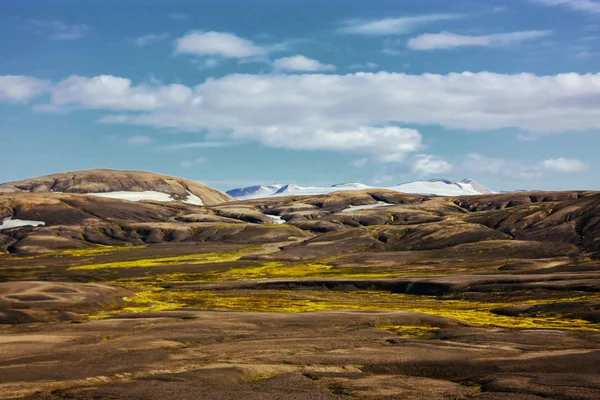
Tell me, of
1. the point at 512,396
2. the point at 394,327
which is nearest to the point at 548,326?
the point at 394,327

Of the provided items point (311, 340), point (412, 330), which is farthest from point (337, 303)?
point (311, 340)

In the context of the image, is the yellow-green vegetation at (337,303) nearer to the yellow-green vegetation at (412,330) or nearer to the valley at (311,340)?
the valley at (311,340)

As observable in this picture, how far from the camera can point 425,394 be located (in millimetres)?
44719

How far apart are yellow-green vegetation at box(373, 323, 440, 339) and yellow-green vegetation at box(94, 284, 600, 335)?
1.18 m

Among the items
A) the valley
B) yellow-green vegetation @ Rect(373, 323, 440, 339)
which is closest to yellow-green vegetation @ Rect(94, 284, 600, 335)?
the valley

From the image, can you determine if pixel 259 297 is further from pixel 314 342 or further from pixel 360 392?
pixel 360 392

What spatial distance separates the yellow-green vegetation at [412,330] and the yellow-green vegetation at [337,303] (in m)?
1.18

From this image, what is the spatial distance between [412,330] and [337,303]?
3652 cm

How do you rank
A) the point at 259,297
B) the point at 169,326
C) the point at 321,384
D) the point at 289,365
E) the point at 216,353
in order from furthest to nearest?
the point at 259,297
the point at 169,326
the point at 216,353
the point at 289,365
the point at 321,384

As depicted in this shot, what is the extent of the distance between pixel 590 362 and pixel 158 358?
1440 inches

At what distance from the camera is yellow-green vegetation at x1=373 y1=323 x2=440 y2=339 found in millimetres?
72250

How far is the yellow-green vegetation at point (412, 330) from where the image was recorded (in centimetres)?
7225

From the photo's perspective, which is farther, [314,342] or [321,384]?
[314,342]

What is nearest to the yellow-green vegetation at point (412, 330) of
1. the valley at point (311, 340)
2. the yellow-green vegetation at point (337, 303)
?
the valley at point (311, 340)
